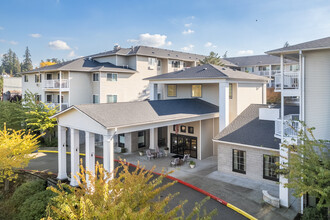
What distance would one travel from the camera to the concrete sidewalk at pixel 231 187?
12727mm

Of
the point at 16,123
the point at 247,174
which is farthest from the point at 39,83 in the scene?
the point at 247,174

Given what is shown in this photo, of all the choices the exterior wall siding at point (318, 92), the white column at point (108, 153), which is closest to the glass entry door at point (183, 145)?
the white column at point (108, 153)

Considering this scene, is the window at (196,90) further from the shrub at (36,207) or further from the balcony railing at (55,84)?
the balcony railing at (55,84)

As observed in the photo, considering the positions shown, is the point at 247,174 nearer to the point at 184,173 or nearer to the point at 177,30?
the point at 184,173

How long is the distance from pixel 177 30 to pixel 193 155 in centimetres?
1588

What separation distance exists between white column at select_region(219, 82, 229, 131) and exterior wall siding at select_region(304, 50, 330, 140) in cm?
873

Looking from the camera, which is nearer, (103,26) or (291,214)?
(291,214)

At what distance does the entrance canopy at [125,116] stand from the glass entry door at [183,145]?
3.26m

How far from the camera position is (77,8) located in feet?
94.1

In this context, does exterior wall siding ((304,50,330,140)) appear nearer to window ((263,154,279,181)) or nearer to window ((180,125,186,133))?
window ((263,154,279,181))

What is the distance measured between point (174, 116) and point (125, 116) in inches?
176

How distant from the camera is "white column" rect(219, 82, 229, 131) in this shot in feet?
68.6

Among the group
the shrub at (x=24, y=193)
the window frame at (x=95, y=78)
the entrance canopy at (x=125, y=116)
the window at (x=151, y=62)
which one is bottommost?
the shrub at (x=24, y=193)

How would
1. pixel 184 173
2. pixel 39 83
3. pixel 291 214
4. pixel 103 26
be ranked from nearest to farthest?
pixel 291 214, pixel 184 173, pixel 103 26, pixel 39 83
